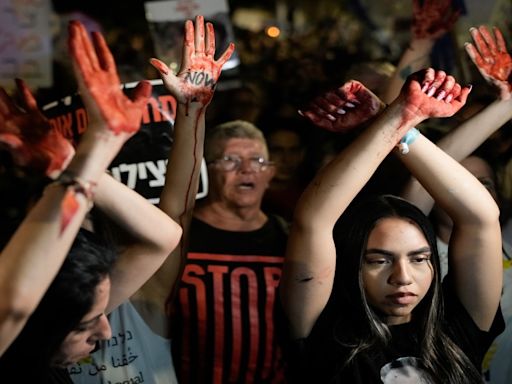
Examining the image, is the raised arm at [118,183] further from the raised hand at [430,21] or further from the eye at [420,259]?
the raised hand at [430,21]

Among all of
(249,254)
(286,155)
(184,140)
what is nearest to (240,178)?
(249,254)

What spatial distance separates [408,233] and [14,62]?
248 cm

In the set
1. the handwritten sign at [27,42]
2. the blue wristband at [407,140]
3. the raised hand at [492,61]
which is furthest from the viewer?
the handwritten sign at [27,42]

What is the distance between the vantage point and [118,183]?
1.75 metres

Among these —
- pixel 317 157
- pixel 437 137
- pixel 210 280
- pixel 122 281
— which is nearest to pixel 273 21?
pixel 317 157

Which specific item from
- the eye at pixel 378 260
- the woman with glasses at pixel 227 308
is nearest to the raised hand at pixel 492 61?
the eye at pixel 378 260

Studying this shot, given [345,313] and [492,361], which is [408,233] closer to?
[345,313]

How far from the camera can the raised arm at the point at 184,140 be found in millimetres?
2209

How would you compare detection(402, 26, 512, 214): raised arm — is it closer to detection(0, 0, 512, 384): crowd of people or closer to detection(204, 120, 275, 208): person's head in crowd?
detection(0, 0, 512, 384): crowd of people

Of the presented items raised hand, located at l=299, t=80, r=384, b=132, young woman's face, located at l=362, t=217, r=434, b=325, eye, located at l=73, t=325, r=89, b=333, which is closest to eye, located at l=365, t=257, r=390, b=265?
young woman's face, located at l=362, t=217, r=434, b=325

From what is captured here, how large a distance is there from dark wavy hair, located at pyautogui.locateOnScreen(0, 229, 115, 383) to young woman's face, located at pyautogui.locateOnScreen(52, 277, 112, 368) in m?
0.02

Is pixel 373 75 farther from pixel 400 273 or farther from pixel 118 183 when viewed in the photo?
pixel 118 183

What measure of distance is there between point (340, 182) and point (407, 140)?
23 centimetres

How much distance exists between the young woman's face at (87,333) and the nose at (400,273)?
2.42ft
